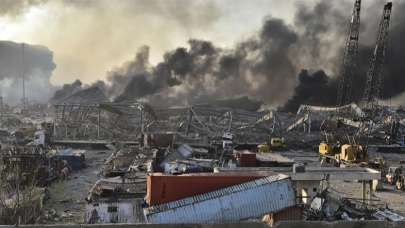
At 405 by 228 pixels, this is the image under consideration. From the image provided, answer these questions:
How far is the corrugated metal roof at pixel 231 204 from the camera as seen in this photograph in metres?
17.4

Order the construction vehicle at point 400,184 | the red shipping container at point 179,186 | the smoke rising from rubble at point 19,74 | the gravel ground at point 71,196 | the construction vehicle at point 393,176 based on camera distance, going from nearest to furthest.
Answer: the red shipping container at point 179,186 → the gravel ground at point 71,196 → the construction vehicle at point 400,184 → the construction vehicle at point 393,176 → the smoke rising from rubble at point 19,74

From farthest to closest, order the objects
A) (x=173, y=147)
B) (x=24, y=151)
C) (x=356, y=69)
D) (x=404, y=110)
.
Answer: (x=356, y=69)
(x=404, y=110)
(x=173, y=147)
(x=24, y=151)

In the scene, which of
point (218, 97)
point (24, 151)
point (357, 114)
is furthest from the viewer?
point (218, 97)

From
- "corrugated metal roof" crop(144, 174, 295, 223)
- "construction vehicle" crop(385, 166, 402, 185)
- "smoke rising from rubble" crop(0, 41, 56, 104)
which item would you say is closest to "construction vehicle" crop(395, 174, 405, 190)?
Answer: "construction vehicle" crop(385, 166, 402, 185)

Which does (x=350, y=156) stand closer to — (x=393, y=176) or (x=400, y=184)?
(x=393, y=176)

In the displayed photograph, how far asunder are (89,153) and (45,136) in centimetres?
516

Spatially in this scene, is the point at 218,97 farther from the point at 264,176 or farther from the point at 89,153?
the point at 264,176

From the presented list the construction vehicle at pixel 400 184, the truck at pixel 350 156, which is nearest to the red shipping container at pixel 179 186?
the construction vehicle at pixel 400 184

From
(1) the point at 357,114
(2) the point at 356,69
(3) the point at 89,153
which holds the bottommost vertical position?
(3) the point at 89,153

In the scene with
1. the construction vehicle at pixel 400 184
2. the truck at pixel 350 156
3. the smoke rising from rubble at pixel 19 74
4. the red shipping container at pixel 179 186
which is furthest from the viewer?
the smoke rising from rubble at pixel 19 74

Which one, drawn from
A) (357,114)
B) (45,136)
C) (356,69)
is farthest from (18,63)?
(357,114)

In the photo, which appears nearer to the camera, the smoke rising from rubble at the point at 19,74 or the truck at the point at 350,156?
the truck at the point at 350,156

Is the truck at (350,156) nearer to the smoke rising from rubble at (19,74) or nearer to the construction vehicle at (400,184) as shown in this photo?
the construction vehicle at (400,184)

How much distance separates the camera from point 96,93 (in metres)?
94.2
